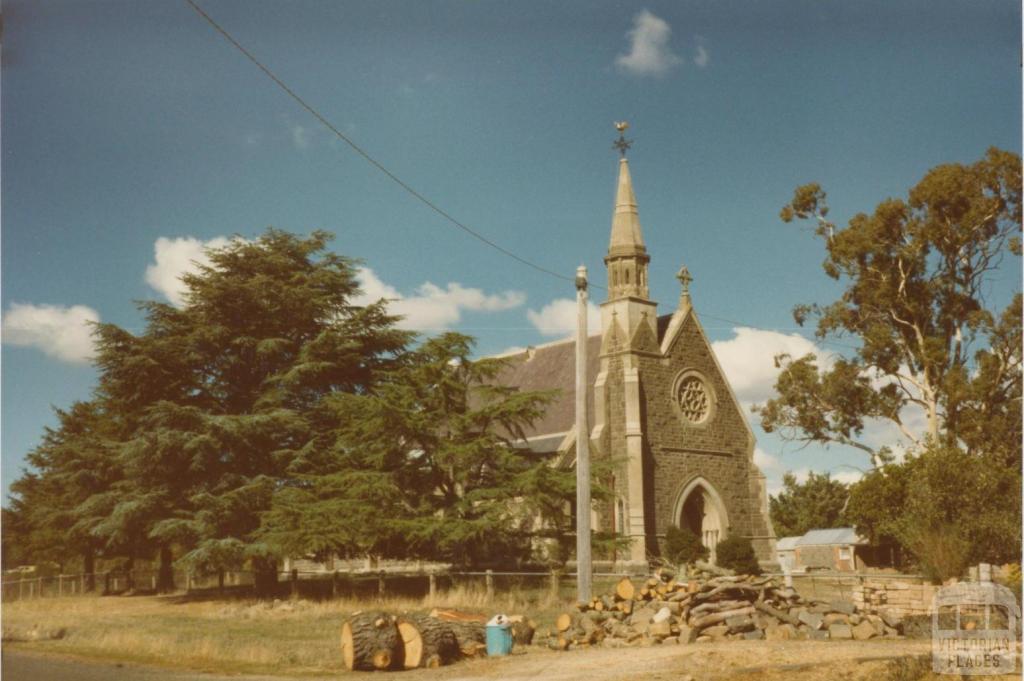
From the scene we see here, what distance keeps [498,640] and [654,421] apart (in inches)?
898

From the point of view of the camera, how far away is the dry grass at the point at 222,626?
14.6 m

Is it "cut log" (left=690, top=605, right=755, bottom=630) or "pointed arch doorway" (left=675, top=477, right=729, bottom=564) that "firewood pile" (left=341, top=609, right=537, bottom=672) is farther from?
"pointed arch doorway" (left=675, top=477, right=729, bottom=564)

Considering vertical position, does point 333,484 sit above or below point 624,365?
below

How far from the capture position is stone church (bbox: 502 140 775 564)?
35031 millimetres

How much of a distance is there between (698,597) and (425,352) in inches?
540

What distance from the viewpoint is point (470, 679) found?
12.0 metres

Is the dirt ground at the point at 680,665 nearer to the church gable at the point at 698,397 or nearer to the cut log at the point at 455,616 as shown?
the cut log at the point at 455,616

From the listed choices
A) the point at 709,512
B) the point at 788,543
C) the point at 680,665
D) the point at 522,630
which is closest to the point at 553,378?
the point at 709,512

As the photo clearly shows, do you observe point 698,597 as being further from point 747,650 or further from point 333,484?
point 333,484

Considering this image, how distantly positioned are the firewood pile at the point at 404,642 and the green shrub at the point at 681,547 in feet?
61.0

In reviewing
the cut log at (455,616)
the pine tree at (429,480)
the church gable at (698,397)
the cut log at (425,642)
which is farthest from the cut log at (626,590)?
the church gable at (698,397)

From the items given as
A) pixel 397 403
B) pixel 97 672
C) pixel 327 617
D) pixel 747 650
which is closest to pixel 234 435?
pixel 397 403

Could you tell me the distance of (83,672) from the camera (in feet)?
43.2

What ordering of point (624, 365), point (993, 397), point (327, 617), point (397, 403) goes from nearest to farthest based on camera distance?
point (327, 617) < point (397, 403) < point (993, 397) < point (624, 365)
